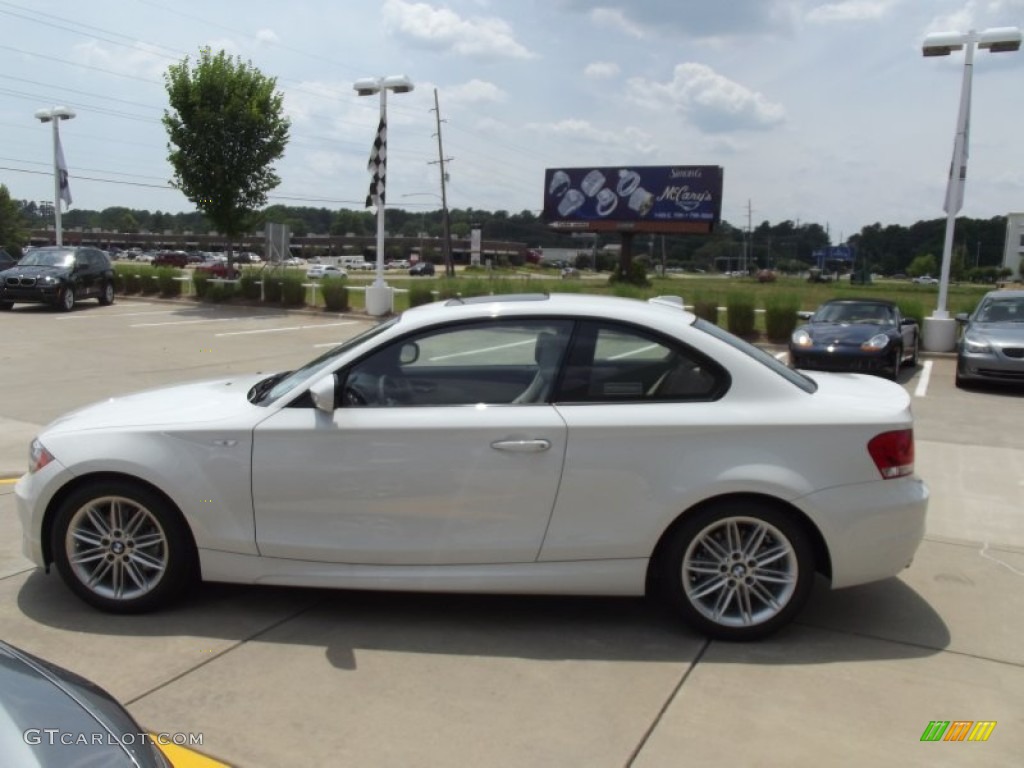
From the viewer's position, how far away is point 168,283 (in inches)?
1077

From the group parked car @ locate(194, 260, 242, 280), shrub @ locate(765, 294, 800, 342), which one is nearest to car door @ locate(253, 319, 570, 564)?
shrub @ locate(765, 294, 800, 342)

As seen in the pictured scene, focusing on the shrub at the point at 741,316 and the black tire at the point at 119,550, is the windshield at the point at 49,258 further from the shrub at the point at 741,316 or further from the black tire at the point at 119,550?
the black tire at the point at 119,550

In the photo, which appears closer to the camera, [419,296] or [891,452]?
[891,452]

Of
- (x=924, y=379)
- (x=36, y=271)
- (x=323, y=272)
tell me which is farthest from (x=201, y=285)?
(x=323, y=272)

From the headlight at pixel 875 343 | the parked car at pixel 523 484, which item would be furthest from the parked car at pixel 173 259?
the parked car at pixel 523 484

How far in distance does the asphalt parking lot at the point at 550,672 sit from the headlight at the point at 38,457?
710mm

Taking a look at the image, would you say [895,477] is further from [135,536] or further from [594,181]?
[594,181]

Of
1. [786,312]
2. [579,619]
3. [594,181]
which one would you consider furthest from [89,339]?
[594,181]

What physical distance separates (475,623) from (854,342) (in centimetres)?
1063

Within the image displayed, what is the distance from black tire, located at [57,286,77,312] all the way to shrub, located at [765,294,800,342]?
17749 mm

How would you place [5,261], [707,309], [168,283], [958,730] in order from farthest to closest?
[5,261]
[168,283]
[707,309]
[958,730]

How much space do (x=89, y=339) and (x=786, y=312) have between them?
564 inches

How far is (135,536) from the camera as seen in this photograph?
413 centimetres

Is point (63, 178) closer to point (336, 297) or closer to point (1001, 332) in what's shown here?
point (336, 297)
